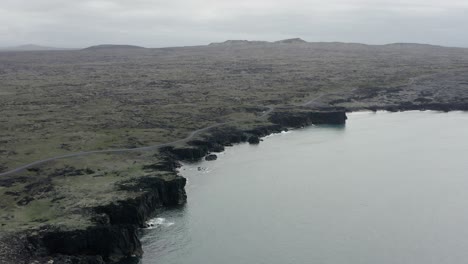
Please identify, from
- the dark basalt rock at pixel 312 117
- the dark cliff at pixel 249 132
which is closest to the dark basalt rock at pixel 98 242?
the dark cliff at pixel 249 132

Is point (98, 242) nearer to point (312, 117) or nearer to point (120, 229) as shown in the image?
point (120, 229)

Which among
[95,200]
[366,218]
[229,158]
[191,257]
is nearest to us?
[191,257]

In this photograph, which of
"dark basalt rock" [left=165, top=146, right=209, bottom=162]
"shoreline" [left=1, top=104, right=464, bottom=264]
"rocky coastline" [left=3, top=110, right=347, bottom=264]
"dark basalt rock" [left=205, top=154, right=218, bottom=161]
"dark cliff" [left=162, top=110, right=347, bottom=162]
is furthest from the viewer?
"dark basalt rock" [left=205, top=154, right=218, bottom=161]

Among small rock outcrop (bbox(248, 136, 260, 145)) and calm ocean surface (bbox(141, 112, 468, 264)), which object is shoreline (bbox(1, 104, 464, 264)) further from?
small rock outcrop (bbox(248, 136, 260, 145))

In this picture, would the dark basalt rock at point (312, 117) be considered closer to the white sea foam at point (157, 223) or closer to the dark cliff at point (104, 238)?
the white sea foam at point (157, 223)

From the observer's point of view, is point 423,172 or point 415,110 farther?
point 415,110

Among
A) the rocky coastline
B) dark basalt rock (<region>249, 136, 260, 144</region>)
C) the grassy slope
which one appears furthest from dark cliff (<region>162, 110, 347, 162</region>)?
the grassy slope

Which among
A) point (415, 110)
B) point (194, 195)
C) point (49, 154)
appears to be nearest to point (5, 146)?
point (49, 154)

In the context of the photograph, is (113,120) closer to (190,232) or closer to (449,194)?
(190,232)
